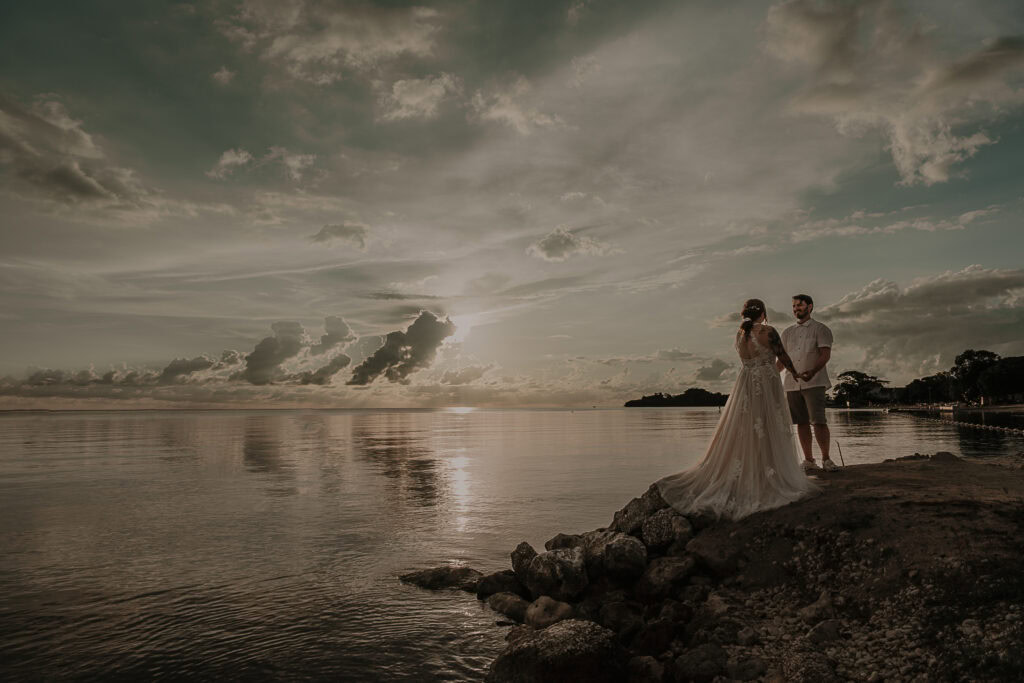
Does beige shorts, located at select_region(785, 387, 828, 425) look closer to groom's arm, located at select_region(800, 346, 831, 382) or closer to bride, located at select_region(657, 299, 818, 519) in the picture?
groom's arm, located at select_region(800, 346, 831, 382)

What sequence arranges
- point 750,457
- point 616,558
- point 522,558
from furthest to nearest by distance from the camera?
point 522,558, point 750,457, point 616,558

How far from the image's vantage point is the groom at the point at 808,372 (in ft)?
41.5

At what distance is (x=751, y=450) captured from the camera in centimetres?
1130

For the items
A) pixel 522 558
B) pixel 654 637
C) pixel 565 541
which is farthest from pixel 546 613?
pixel 565 541

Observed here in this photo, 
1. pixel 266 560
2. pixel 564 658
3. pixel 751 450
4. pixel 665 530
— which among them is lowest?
pixel 266 560

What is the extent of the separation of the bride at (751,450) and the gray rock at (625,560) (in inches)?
46.3

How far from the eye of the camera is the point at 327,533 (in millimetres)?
18578

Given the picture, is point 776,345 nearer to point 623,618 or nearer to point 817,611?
point 817,611

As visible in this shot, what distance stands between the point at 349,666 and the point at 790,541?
724cm

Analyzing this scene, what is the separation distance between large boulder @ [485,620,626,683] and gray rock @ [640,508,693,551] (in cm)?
317

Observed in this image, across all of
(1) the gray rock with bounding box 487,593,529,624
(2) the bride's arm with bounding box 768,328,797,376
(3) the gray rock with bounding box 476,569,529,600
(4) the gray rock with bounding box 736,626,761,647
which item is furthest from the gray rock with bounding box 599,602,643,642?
(2) the bride's arm with bounding box 768,328,797,376

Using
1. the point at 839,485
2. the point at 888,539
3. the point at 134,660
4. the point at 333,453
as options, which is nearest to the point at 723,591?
the point at 888,539

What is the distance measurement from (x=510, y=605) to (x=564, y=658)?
3.76 metres

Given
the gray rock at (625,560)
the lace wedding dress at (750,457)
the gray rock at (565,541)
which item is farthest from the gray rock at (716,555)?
the gray rock at (565,541)
